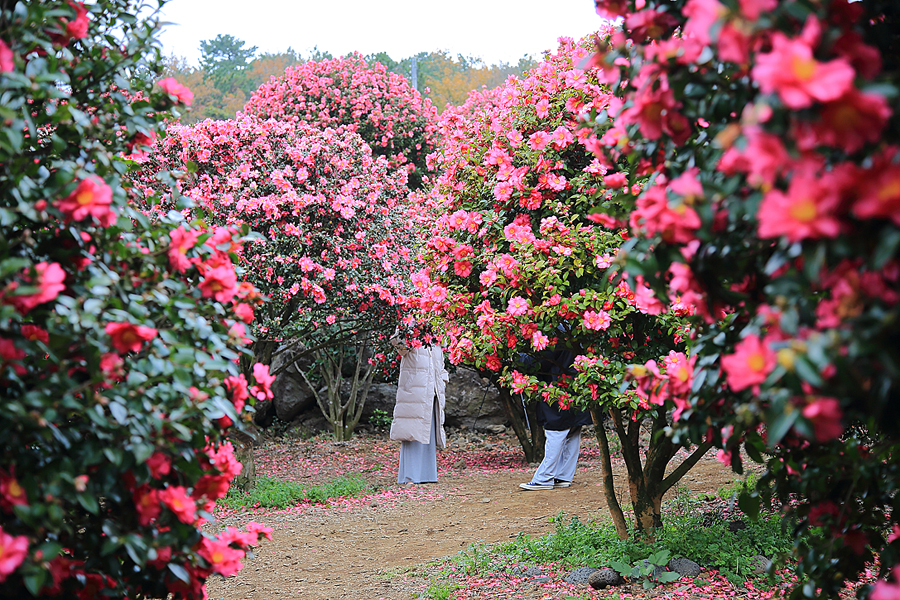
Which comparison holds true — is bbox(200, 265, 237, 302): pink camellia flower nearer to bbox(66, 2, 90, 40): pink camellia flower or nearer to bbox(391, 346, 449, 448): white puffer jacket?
bbox(66, 2, 90, 40): pink camellia flower

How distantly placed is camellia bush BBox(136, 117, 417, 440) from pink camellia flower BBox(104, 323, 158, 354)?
14.4ft

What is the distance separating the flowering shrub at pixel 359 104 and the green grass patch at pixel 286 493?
7182 mm

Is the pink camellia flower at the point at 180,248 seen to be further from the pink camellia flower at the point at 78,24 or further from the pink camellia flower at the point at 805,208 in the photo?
the pink camellia flower at the point at 805,208

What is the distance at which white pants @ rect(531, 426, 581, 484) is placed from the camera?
21.0 ft

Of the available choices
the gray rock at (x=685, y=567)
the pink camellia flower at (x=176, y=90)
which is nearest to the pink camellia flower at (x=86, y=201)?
the pink camellia flower at (x=176, y=90)

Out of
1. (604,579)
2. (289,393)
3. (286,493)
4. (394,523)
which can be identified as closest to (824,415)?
(604,579)

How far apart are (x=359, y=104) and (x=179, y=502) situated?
1220cm

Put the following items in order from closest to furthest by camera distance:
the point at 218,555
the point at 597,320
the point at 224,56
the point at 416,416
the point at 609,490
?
the point at 218,555
the point at 597,320
the point at 609,490
the point at 416,416
the point at 224,56

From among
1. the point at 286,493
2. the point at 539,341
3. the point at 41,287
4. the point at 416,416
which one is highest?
the point at 41,287

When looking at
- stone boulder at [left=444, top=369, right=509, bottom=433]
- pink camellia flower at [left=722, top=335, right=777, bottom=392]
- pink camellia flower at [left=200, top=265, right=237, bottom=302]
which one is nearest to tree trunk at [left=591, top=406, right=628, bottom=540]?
pink camellia flower at [left=200, top=265, right=237, bottom=302]

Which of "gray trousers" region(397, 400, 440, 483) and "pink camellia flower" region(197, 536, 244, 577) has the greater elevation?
"pink camellia flower" region(197, 536, 244, 577)

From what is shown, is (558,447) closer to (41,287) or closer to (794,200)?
(41,287)

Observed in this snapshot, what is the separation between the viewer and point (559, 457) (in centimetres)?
647

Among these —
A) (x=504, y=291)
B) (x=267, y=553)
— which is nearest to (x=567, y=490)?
(x=267, y=553)
